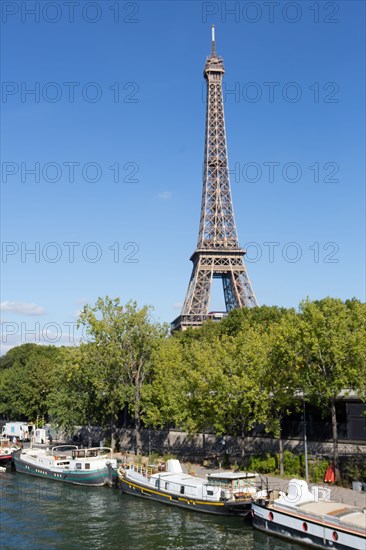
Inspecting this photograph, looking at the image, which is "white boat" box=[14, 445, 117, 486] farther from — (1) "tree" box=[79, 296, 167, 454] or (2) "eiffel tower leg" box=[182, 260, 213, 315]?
(2) "eiffel tower leg" box=[182, 260, 213, 315]

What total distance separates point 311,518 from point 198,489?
10.2 metres

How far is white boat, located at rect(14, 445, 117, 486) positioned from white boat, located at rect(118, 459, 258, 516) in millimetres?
4695

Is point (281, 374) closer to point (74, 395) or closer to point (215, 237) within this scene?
point (74, 395)

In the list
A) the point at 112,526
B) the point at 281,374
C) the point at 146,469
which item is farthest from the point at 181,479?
the point at 281,374

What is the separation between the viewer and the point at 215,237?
4537 inches

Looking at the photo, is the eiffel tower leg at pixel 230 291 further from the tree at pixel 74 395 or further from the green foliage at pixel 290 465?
the green foliage at pixel 290 465

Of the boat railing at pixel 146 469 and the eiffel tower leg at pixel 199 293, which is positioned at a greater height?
the eiffel tower leg at pixel 199 293

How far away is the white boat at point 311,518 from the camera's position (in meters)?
28.8

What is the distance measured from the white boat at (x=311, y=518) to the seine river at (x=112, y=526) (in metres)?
0.82

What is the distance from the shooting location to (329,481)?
1638 inches

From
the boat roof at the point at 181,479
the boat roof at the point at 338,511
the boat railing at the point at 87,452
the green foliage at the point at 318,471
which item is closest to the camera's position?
the boat roof at the point at 338,511

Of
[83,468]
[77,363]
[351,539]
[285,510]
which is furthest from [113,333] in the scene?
[351,539]

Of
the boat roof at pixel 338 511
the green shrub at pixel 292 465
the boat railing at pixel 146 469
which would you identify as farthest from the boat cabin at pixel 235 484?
the boat railing at pixel 146 469

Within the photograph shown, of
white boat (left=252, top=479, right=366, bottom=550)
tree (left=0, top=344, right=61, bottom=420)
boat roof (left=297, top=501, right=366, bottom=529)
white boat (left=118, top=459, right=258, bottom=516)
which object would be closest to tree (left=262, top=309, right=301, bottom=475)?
white boat (left=118, top=459, right=258, bottom=516)
